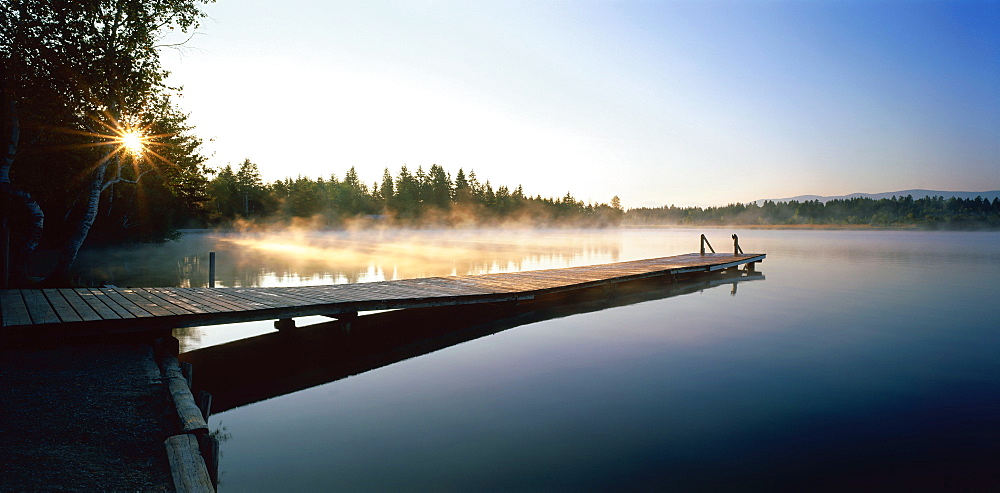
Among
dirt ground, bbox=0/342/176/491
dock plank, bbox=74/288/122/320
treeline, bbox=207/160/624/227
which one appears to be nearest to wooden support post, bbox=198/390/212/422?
dirt ground, bbox=0/342/176/491

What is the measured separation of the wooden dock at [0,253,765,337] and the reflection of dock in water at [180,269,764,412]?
1.93 feet

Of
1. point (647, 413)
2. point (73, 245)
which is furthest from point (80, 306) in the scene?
point (73, 245)

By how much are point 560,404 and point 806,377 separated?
14.9 feet

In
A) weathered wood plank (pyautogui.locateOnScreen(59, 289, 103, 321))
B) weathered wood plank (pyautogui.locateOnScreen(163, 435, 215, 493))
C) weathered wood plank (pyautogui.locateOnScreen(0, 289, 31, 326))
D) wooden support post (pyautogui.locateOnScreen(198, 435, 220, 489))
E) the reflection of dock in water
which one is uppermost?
weathered wood plank (pyautogui.locateOnScreen(0, 289, 31, 326))

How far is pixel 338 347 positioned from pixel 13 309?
4.66m

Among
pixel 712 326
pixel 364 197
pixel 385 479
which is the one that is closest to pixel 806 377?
pixel 712 326

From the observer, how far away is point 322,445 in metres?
5.89

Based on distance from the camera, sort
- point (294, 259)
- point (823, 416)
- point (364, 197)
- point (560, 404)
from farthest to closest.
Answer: point (364, 197) → point (294, 259) → point (560, 404) → point (823, 416)

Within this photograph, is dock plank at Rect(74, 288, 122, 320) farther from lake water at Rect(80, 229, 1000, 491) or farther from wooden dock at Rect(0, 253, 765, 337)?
lake water at Rect(80, 229, 1000, 491)

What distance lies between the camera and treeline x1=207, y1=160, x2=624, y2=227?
86.9 meters

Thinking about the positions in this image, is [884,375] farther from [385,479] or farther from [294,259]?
[294,259]

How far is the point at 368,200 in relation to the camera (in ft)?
344

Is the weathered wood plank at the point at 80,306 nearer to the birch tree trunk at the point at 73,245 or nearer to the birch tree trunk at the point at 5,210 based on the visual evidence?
the birch tree trunk at the point at 5,210

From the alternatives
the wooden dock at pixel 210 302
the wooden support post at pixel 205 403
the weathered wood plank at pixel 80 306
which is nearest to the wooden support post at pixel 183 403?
the wooden support post at pixel 205 403
